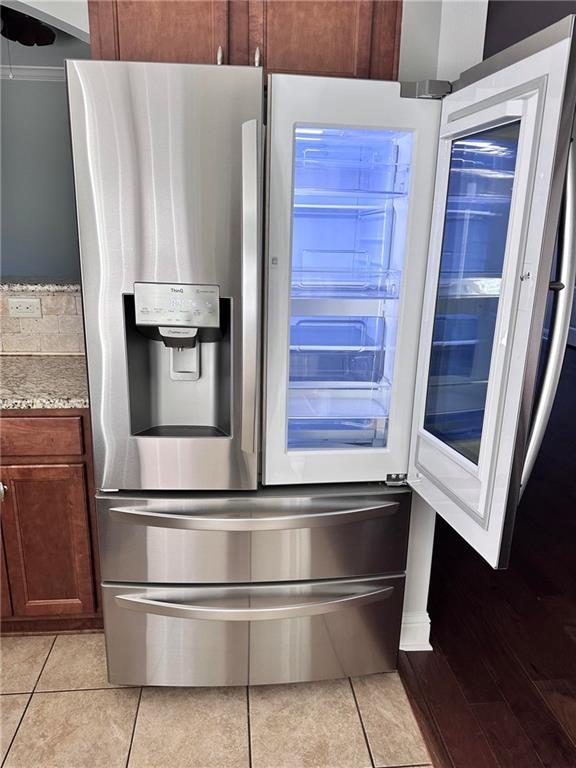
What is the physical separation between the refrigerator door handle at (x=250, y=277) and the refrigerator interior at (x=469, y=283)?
0.54 metres

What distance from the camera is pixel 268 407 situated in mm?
1809

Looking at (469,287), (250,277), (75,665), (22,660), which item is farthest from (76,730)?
(469,287)

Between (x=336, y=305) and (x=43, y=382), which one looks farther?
(x=43, y=382)

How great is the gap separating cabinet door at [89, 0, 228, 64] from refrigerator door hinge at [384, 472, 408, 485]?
1.39 m

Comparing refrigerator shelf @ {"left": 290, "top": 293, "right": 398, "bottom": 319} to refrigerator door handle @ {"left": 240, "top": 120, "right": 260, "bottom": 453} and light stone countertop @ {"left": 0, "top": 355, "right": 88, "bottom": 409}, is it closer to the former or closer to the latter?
refrigerator door handle @ {"left": 240, "top": 120, "right": 260, "bottom": 453}

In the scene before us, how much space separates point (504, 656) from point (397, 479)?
883 mm

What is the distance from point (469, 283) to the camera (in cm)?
159

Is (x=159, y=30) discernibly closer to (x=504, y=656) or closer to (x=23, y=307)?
(x=23, y=307)

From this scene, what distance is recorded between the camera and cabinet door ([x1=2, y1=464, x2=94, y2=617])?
82.0 inches

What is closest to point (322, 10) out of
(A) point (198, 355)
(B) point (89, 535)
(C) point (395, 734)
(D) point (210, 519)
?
(A) point (198, 355)

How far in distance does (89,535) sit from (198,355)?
0.85 m

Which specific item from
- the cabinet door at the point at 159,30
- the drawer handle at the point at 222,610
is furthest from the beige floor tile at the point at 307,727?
the cabinet door at the point at 159,30

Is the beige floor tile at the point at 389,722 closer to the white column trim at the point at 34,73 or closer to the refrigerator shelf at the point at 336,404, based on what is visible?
the refrigerator shelf at the point at 336,404

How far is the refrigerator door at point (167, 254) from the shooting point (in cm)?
154
